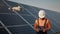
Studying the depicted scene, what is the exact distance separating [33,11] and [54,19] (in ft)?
4.00

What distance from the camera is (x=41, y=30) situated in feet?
17.6

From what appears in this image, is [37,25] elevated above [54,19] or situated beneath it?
elevated above

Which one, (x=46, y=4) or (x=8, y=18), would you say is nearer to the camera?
(x=8, y=18)

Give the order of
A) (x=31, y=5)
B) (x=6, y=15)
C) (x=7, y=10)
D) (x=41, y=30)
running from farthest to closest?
(x=31, y=5) < (x=7, y=10) < (x=6, y=15) < (x=41, y=30)

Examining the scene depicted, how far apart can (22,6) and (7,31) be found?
3005 millimetres

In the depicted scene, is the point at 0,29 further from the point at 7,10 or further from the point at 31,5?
the point at 31,5

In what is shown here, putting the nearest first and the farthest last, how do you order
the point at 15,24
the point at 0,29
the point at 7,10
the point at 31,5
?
the point at 0,29 < the point at 15,24 < the point at 7,10 < the point at 31,5

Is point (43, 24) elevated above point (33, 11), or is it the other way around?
point (43, 24)

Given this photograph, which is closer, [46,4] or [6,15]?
[6,15]

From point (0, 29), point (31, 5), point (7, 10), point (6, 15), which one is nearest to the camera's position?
point (0, 29)

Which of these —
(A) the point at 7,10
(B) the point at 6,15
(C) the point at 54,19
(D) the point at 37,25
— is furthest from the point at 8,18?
(D) the point at 37,25

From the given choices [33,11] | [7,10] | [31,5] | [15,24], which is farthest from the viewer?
[31,5]

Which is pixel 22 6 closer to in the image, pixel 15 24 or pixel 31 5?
pixel 31 5

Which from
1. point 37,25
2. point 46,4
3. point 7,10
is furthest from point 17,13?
point 37,25
